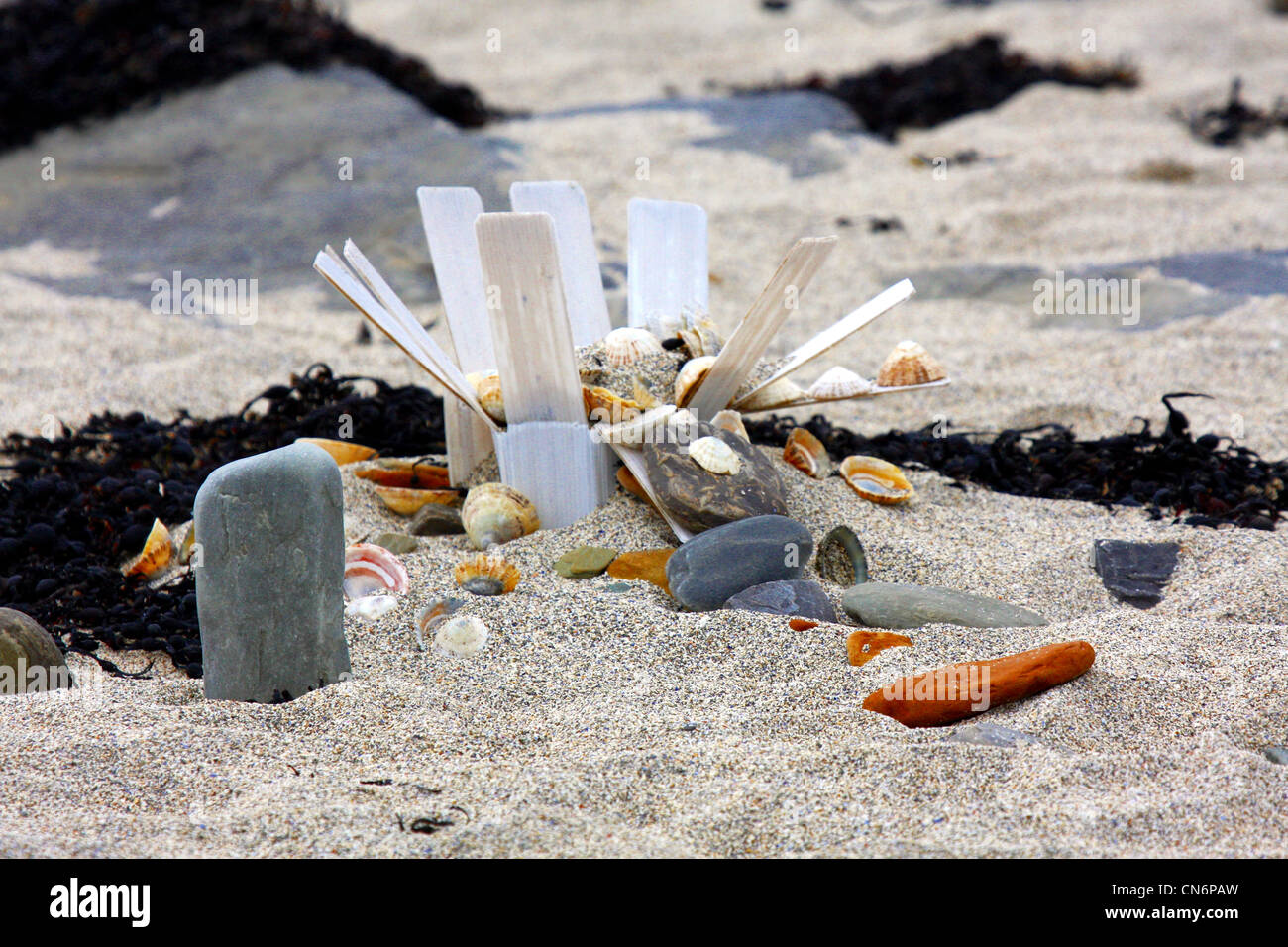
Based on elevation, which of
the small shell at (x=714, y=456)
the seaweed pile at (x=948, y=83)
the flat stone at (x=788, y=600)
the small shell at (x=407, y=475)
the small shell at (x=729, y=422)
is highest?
the seaweed pile at (x=948, y=83)

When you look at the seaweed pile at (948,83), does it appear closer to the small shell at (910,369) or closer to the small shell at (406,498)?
the small shell at (910,369)

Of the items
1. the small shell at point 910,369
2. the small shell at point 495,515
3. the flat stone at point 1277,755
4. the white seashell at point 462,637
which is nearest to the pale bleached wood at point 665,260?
the small shell at point 910,369

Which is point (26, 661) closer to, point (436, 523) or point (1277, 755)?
point (436, 523)

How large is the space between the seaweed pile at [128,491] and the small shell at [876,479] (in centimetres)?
146

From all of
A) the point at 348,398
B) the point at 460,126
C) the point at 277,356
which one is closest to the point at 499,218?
the point at 348,398

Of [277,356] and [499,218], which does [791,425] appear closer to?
[499,218]

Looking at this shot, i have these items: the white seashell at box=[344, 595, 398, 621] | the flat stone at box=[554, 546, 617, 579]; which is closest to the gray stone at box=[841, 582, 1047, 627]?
the flat stone at box=[554, 546, 617, 579]

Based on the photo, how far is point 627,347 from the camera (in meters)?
3.20

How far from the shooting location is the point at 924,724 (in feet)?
6.84

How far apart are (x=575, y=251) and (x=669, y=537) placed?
1.13 m

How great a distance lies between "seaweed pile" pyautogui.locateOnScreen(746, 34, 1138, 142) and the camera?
30.5ft

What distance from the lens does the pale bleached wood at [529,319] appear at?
280 centimetres

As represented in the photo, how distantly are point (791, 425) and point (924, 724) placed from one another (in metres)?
2.04

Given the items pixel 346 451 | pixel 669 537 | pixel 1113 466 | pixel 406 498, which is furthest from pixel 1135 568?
pixel 346 451
